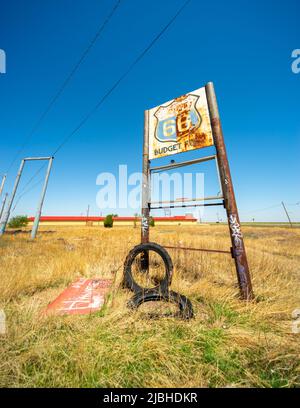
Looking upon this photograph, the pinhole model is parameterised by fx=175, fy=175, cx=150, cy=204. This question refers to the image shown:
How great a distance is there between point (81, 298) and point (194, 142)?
380cm

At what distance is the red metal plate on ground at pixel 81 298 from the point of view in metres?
2.61

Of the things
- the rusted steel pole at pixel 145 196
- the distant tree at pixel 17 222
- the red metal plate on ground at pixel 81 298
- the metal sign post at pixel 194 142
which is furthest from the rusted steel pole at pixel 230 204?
the distant tree at pixel 17 222

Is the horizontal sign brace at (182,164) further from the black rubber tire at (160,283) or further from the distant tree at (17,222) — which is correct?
the distant tree at (17,222)

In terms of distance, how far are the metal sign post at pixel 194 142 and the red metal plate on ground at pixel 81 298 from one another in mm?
1133

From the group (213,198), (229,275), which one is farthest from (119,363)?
(229,275)

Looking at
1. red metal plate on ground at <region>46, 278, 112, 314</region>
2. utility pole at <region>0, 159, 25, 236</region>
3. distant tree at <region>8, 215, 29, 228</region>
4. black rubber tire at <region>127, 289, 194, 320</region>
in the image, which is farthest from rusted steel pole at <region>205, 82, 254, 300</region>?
distant tree at <region>8, 215, 29, 228</region>

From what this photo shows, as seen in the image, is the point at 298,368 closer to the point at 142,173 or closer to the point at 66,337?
the point at 66,337

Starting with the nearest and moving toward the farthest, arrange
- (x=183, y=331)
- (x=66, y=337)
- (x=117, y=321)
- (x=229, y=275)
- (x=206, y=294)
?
(x=66, y=337)
(x=183, y=331)
(x=117, y=321)
(x=206, y=294)
(x=229, y=275)

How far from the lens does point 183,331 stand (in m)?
2.07

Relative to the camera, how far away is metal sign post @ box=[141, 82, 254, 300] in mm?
3157

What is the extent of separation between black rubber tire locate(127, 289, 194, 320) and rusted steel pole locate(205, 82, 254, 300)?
44.1 inches

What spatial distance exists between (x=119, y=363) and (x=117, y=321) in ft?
2.26

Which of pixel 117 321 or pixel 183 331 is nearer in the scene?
pixel 183 331
